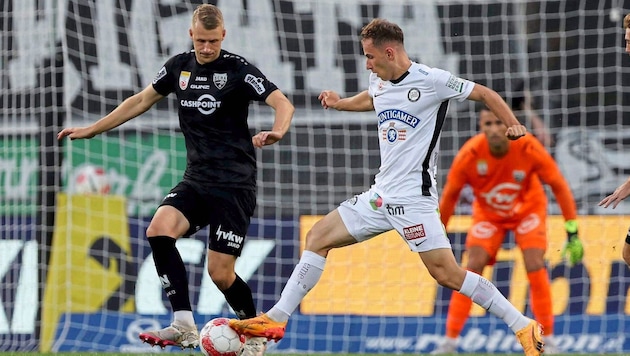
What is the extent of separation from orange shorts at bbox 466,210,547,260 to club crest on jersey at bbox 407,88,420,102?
291 cm

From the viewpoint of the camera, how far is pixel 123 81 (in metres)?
13.4

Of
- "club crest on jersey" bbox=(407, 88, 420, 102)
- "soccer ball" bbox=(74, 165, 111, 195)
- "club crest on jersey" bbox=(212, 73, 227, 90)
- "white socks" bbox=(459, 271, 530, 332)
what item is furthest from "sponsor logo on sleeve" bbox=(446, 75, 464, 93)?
"soccer ball" bbox=(74, 165, 111, 195)

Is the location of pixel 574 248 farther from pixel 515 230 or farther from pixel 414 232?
pixel 414 232

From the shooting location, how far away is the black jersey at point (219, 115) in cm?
744

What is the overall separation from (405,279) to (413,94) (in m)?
Result: 4.17

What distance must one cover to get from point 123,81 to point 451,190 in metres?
5.10

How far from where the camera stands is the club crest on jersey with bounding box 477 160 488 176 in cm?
966

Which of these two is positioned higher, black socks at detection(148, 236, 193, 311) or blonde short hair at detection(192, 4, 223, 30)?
blonde short hair at detection(192, 4, 223, 30)

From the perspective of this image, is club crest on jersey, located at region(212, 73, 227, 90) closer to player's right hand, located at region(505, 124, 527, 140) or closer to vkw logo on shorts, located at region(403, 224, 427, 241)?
vkw logo on shorts, located at region(403, 224, 427, 241)

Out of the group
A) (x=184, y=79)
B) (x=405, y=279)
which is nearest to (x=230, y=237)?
(x=184, y=79)

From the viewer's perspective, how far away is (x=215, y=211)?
24.3 feet

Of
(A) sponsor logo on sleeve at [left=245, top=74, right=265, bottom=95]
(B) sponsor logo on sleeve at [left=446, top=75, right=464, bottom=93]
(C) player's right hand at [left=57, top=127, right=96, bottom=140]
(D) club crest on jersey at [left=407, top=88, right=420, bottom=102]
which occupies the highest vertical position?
(A) sponsor logo on sleeve at [left=245, top=74, right=265, bottom=95]

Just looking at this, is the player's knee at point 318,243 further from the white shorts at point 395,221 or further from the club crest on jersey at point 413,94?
the club crest on jersey at point 413,94

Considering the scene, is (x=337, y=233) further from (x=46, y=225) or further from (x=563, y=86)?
(x=563, y=86)
